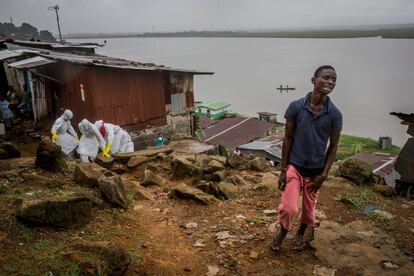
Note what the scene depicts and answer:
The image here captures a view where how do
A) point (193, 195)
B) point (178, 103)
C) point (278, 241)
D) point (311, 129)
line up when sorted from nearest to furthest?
point (311, 129) → point (278, 241) → point (193, 195) → point (178, 103)

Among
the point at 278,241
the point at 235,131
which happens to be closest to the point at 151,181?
the point at 278,241

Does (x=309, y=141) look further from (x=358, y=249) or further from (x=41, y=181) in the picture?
(x=41, y=181)

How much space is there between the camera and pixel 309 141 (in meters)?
3.24

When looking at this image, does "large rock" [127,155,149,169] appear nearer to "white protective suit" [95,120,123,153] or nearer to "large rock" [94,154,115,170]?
"large rock" [94,154,115,170]

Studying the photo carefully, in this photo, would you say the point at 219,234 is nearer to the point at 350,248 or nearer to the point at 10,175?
the point at 350,248

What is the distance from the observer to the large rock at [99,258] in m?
2.64

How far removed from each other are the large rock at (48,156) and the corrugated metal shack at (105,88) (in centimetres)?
651

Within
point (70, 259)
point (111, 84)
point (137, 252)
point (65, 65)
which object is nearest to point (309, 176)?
point (137, 252)

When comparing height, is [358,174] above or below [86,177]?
below

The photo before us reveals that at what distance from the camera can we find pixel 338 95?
47.9m

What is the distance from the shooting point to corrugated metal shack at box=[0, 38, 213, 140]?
11.9 meters

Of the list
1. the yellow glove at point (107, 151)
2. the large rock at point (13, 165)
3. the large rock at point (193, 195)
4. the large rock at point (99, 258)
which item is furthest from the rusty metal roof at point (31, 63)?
the large rock at point (99, 258)

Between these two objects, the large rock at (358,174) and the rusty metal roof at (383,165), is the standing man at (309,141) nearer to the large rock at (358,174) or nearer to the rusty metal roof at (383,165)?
the large rock at (358,174)

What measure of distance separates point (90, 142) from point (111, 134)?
0.57 metres
